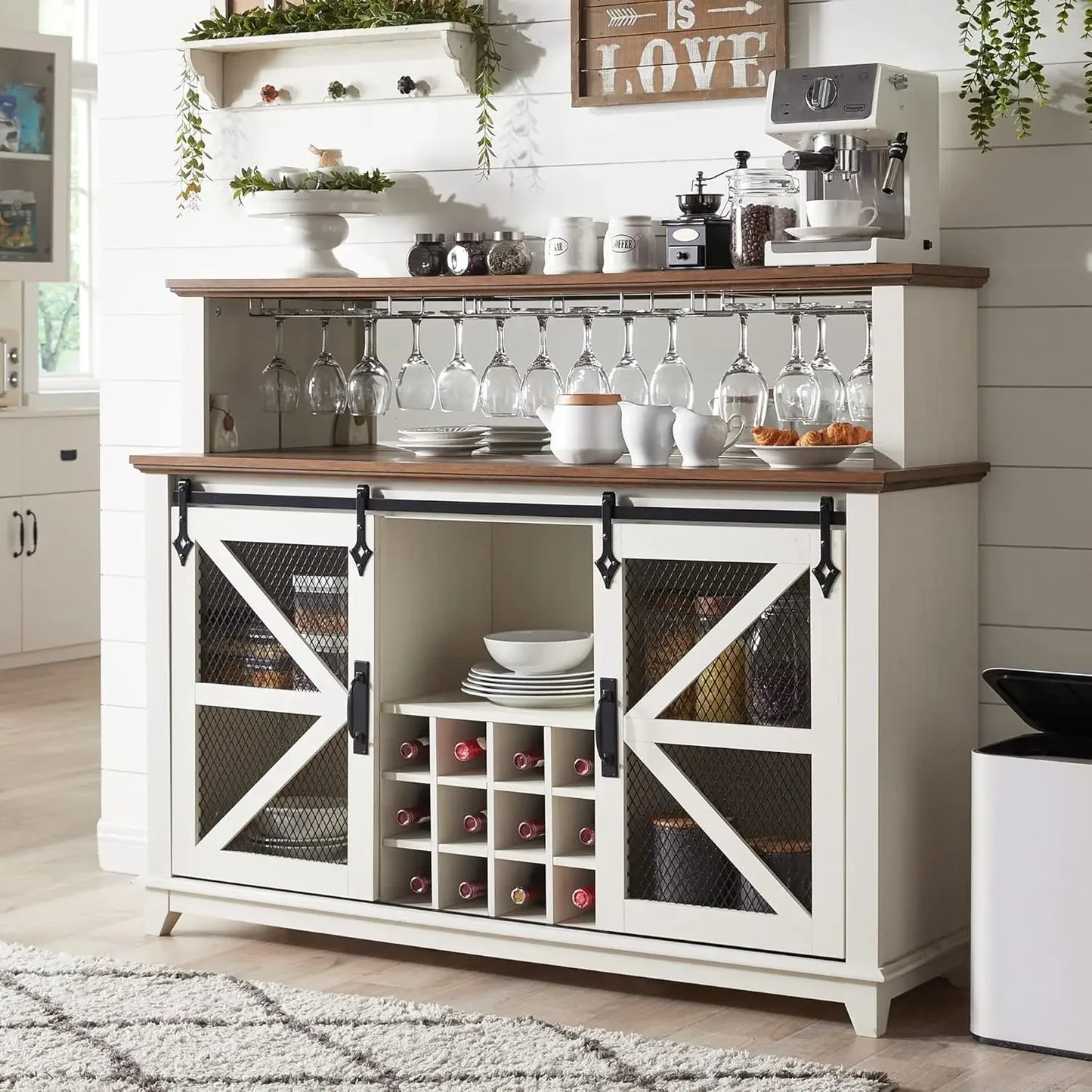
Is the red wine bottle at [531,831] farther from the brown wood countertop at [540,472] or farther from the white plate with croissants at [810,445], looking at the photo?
the white plate with croissants at [810,445]

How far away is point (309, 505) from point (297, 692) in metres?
0.38

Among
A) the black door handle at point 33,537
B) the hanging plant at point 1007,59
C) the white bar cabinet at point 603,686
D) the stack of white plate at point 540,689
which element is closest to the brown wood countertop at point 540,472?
the white bar cabinet at point 603,686

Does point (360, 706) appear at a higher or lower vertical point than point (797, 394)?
lower

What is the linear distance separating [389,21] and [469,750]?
5.13 ft

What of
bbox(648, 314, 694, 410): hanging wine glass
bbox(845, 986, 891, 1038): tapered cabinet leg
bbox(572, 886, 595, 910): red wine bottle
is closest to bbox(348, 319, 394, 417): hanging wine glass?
bbox(648, 314, 694, 410): hanging wine glass

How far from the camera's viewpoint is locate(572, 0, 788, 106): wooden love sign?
3.72 meters

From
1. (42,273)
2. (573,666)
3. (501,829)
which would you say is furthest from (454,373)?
(42,273)

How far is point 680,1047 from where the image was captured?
3.17 meters

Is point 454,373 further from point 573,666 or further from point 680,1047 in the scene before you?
point 680,1047

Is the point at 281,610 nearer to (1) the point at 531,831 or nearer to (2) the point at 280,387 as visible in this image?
(2) the point at 280,387

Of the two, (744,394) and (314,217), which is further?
(314,217)

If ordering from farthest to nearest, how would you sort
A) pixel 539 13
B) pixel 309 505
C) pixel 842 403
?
pixel 539 13, pixel 309 505, pixel 842 403

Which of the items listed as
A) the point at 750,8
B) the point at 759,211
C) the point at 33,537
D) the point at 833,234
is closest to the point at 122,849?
the point at 759,211

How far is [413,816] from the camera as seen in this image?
371 cm
